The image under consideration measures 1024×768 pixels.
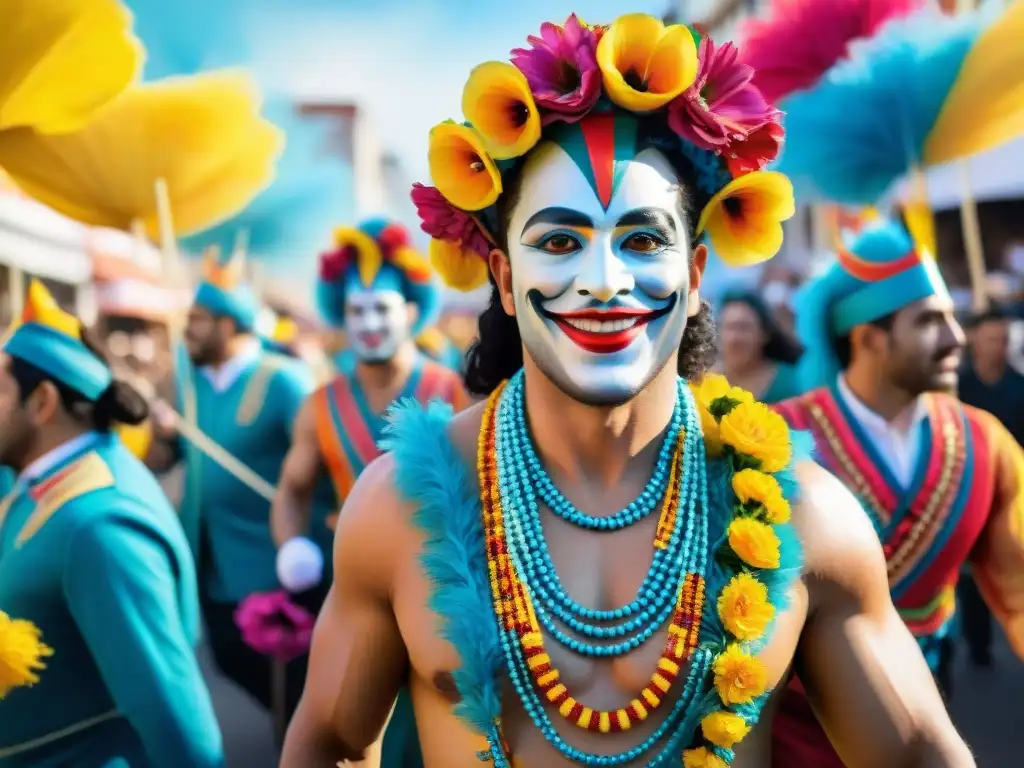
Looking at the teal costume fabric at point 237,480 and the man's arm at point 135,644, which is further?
the teal costume fabric at point 237,480

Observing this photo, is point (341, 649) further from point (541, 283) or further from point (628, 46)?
point (628, 46)

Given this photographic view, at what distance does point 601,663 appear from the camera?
5.43 feet

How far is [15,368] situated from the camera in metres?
2.67

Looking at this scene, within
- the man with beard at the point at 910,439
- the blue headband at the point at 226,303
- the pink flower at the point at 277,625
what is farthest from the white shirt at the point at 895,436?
the blue headband at the point at 226,303

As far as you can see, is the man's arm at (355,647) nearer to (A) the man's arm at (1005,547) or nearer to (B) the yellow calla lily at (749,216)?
(B) the yellow calla lily at (749,216)

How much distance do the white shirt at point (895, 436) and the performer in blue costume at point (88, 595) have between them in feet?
6.25

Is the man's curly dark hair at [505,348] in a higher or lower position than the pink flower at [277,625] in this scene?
higher

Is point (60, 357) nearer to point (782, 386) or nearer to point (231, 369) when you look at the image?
point (231, 369)

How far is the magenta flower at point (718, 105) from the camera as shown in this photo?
5.51 feet

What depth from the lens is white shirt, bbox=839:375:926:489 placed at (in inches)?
115

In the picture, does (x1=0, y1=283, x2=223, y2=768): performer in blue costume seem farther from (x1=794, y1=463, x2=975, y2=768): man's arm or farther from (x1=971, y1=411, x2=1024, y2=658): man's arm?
(x1=971, y1=411, x2=1024, y2=658): man's arm

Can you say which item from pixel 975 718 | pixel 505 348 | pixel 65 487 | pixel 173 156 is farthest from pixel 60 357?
pixel 975 718

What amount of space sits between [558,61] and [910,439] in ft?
5.85

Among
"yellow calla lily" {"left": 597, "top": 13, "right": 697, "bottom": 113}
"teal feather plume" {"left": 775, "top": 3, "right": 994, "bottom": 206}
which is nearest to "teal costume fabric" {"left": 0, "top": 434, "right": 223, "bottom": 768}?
"yellow calla lily" {"left": 597, "top": 13, "right": 697, "bottom": 113}
